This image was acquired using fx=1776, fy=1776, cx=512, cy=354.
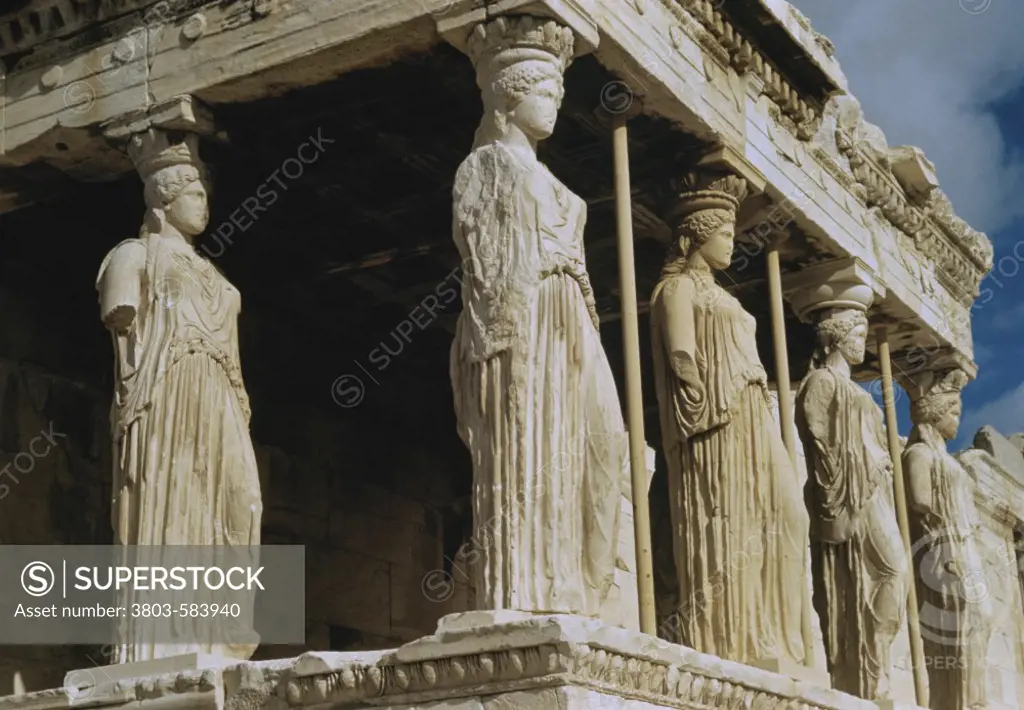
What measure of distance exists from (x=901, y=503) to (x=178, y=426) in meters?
5.12

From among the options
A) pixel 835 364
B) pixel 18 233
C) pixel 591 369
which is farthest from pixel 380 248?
pixel 591 369

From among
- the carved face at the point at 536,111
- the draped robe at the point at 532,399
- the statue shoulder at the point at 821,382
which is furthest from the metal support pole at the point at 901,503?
the carved face at the point at 536,111

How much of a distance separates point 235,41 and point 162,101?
469 millimetres

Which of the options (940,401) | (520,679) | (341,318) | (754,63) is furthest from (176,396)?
(940,401)

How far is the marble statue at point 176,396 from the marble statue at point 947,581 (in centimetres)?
538

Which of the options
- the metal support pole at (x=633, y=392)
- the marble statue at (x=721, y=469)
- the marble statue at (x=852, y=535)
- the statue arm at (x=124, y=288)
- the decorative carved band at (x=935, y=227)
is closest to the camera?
the metal support pole at (x=633, y=392)

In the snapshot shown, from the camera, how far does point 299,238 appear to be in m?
10.7

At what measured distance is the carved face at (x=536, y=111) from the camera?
7.47 m

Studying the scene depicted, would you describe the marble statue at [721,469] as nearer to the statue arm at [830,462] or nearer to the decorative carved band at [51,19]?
the statue arm at [830,462]

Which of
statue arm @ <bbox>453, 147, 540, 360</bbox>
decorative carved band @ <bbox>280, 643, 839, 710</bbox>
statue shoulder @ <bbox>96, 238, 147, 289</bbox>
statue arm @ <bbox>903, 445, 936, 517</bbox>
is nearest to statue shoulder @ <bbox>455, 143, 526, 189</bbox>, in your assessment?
statue arm @ <bbox>453, 147, 540, 360</bbox>

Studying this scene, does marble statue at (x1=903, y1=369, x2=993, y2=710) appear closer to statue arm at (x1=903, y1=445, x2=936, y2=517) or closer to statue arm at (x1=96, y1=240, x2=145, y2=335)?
statue arm at (x1=903, y1=445, x2=936, y2=517)

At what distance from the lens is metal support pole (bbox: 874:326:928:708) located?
10.4 metres

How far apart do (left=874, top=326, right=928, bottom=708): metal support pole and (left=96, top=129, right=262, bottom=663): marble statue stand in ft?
14.3

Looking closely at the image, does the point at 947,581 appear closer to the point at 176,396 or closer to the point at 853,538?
the point at 853,538
